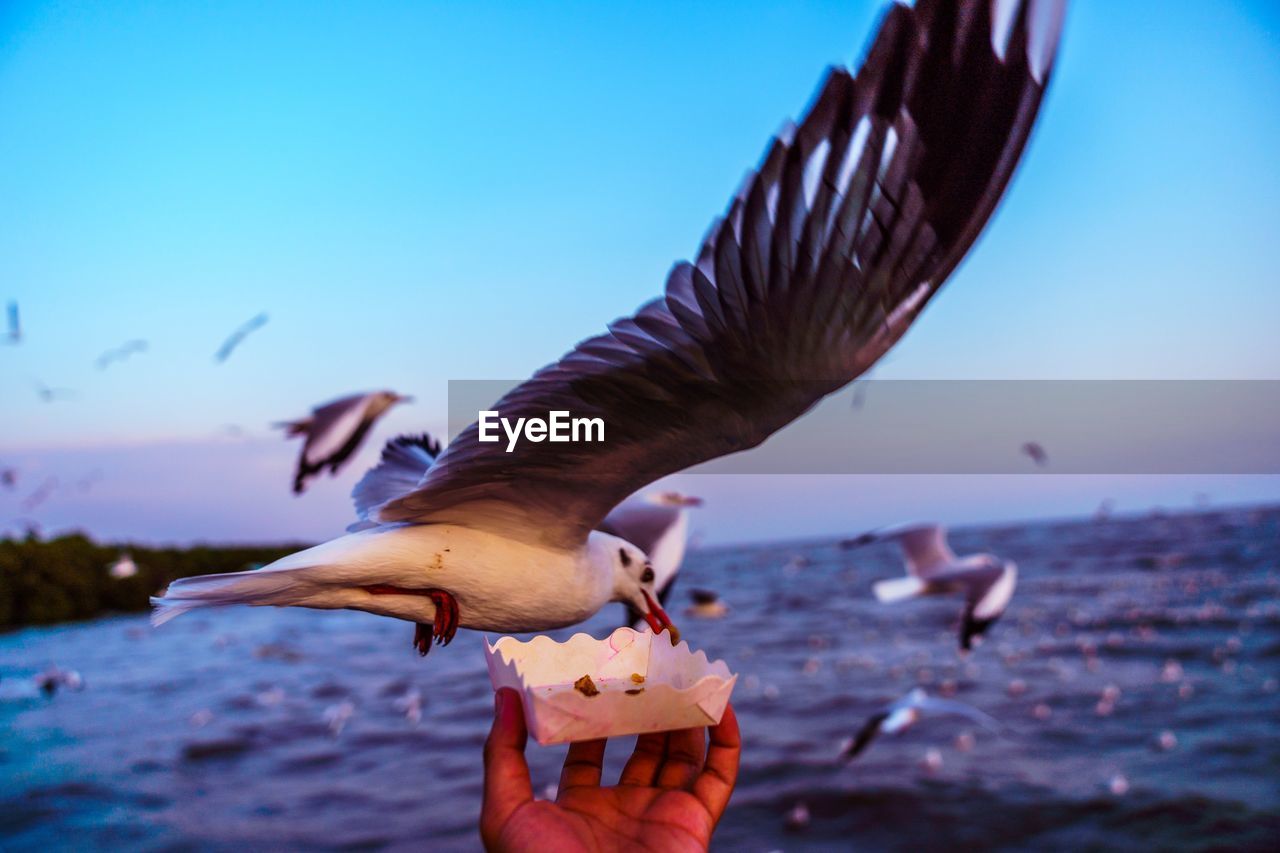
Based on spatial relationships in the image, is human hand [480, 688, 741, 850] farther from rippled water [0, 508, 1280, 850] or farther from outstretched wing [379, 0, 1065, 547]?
rippled water [0, 508, 1280, 850]

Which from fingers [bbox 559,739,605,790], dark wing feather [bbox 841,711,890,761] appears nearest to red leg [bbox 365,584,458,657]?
fingers [bbox 559,739,605,790]

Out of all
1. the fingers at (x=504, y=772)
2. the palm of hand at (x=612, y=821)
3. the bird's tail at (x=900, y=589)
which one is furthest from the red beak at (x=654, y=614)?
the bird's tail at (x=900, y=589)

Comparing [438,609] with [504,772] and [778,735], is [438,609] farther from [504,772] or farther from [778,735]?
[778,735]

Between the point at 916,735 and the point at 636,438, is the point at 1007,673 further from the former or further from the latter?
the point at 636,438

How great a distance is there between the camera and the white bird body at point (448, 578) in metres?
1.36

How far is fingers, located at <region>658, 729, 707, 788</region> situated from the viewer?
1.27m

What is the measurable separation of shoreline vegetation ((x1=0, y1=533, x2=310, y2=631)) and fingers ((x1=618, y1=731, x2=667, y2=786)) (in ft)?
36.9

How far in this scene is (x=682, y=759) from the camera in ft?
4.22

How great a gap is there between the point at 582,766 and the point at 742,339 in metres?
0.63

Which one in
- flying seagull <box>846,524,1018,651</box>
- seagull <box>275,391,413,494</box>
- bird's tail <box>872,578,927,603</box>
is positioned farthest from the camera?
flying seagull <box>846,524,1018,651</box>

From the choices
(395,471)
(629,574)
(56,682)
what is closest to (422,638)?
(629,574)

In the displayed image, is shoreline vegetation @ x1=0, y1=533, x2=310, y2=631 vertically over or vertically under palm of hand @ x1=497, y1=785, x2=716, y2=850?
under

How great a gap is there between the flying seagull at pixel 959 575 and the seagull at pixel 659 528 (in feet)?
7.72

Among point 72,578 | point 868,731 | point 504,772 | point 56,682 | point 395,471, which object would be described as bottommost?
point 72,578
